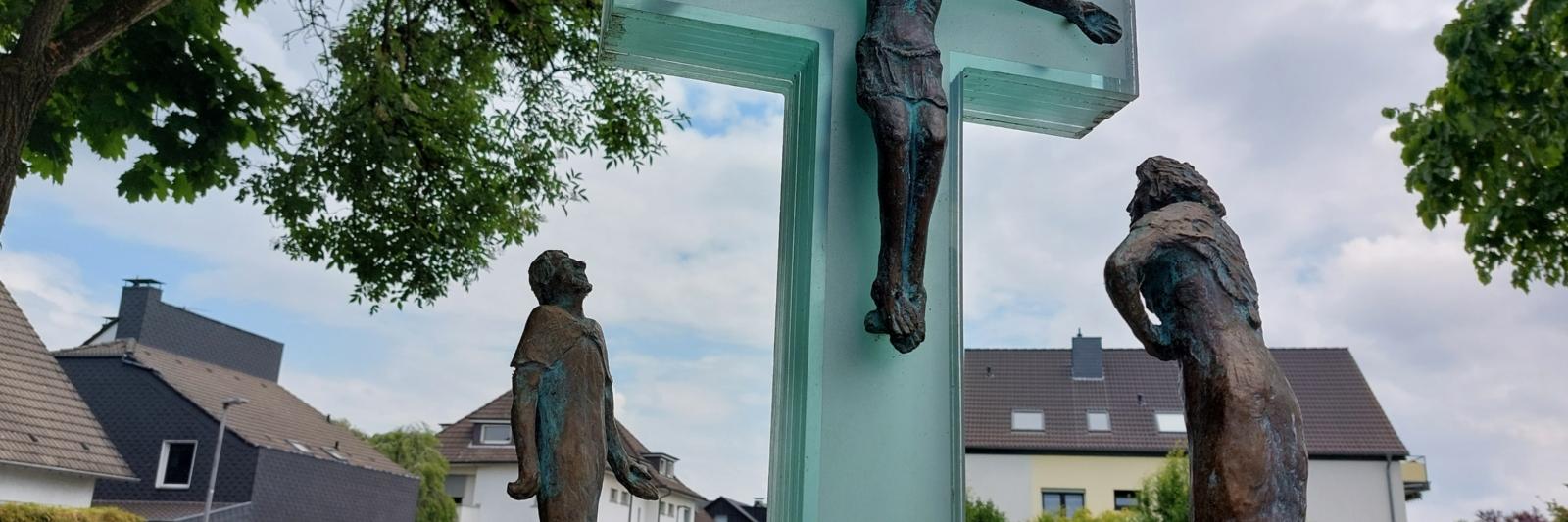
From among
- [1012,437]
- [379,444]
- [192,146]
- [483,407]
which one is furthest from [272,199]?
[379,444]

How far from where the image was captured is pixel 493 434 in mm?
29359

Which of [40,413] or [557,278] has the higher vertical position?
[40,413]

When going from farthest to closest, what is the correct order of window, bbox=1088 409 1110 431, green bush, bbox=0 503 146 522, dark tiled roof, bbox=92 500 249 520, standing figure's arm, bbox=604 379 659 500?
window, bbox=1088 409 1110 431, dark tiled roof, bbox=92 500 249 520, green bush, bbox=0 503 146 522, standing figure's arm, bbox=604 379 659 500

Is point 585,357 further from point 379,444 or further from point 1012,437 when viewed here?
point 379,444

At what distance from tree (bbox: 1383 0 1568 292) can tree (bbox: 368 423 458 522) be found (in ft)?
91.4

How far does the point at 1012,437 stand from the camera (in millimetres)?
32219

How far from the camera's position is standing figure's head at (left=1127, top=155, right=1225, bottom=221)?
2.69 meters

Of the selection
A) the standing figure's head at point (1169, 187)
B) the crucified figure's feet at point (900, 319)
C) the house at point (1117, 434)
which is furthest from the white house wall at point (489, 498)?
the standing figure's head at point (1169, 187)

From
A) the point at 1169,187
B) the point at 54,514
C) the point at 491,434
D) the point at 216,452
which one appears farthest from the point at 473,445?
the point at 1169,187

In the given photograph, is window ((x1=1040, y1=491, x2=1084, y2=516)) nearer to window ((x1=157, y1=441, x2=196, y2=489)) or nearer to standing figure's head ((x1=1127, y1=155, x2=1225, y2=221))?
window ((x1=157, y1=441, x2=196, y2=489))

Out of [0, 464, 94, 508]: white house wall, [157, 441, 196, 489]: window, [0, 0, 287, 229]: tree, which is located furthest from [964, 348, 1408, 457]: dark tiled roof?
[0, 0, 287, 229]: tree

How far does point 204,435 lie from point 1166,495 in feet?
70.7

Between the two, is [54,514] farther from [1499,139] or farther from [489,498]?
[1499,139]

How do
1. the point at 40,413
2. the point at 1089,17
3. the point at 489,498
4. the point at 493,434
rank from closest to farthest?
the point at 1089,17, the point at 40,413, the point at 493,434, the point at 489,498
